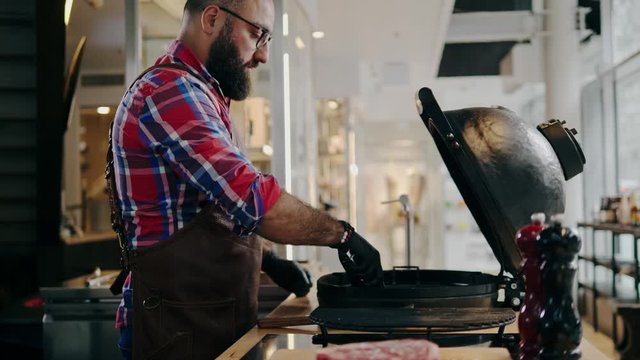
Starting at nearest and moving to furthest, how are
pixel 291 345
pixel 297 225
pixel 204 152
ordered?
pixel 291 345 < pixel 204 152 < pixel 297 225

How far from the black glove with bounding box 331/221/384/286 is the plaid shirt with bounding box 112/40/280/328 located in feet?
0.69

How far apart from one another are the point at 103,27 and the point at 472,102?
13.1 m

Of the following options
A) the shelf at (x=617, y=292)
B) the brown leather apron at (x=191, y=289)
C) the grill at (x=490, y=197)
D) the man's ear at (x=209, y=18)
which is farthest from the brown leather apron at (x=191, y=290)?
the shelf at (x=617, y=292)

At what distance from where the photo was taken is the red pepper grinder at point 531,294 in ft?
3.48

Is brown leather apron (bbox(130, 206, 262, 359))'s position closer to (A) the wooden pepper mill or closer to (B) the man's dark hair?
(B) the man's dark hair

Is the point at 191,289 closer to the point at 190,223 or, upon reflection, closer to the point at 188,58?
the point at 190,223

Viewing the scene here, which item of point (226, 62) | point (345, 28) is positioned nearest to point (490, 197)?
point (226, 62)

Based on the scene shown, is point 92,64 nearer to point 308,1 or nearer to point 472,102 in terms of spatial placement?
point 308,1

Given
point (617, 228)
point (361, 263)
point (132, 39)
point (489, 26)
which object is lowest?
point (617, 228)

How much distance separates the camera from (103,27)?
4359 mm

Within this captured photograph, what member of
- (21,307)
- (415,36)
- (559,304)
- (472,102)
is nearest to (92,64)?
(21,307)

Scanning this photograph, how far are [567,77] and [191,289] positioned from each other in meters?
8.31

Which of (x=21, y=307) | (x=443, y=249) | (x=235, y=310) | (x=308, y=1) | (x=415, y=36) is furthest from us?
(x=443, y=249)

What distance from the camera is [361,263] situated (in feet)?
5.10
